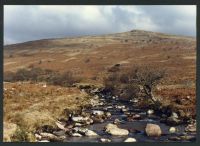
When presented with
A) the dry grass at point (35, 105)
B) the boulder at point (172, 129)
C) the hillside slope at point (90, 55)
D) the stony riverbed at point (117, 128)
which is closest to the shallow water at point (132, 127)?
the stony riverbed at point (117, 128)

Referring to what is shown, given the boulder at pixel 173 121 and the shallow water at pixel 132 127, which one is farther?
the boulder at pixel 173 121

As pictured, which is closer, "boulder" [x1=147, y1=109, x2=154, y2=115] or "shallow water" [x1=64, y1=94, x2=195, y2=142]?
"shallow water" [x1=64, y1=94, x2=195, y2=142]

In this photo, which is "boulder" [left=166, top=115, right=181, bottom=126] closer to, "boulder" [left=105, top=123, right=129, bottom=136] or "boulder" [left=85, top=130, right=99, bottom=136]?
"boulder" [left=105, top=123, right=129, bottom=136]

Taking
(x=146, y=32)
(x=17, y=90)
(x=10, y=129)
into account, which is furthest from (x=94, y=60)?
(x=146, y=32)

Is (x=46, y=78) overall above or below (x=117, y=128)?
above

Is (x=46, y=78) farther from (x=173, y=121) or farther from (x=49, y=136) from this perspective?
(x=49, y=136)

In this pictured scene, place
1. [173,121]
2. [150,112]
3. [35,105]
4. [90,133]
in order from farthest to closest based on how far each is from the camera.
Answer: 1. [150,112]
2. [35,105]
3. [173,121]
4. [90,133]

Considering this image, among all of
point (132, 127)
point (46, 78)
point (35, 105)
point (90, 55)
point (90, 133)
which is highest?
point (90, 55)

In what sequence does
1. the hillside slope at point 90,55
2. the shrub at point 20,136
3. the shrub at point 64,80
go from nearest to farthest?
the shrub at point 20,136
the shrub at point 64,80
the hillside slope at point 90,55

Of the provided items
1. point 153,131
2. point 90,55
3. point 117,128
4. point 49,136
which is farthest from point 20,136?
point 90,55

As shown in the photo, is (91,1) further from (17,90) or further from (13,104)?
(17,90)

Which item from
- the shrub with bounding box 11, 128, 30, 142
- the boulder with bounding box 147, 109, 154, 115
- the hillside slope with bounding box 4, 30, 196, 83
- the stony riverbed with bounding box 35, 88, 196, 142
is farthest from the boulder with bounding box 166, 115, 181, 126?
the hillside slope with bounding box 4, 30, 196, 83

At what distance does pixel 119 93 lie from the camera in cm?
3167

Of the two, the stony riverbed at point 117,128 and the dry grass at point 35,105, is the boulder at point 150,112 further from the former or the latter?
the dry grass at point 35,105
